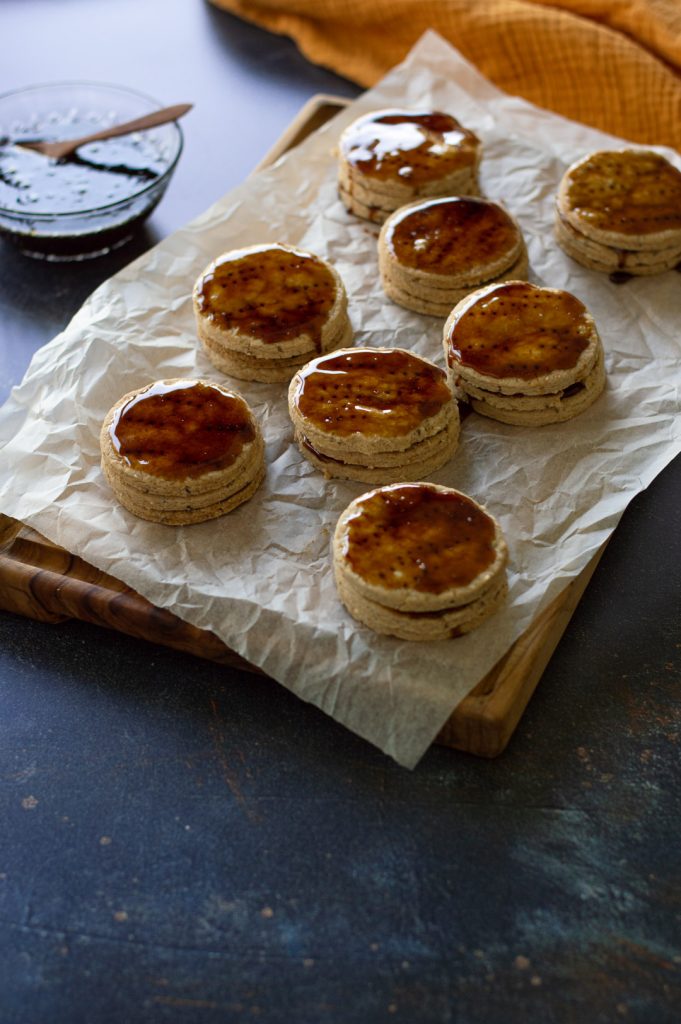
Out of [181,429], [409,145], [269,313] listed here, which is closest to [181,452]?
[181,429]

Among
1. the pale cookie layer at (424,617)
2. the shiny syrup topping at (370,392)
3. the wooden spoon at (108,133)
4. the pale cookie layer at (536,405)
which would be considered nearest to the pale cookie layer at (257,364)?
the shiny syrup topping at (370,392)

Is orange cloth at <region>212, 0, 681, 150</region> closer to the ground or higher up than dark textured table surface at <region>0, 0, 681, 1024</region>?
higher up

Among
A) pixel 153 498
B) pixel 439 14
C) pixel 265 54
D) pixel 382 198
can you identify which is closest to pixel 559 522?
pixel 153 498

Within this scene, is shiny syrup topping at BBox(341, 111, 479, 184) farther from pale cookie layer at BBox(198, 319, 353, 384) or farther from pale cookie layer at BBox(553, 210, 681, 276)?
pale cookie layer at BBox(198, 319, 353, 384)

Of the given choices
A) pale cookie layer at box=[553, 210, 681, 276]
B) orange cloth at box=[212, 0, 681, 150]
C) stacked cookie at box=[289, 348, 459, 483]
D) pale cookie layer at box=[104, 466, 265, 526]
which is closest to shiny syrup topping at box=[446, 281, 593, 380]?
stacked cookie at box=[289, 348, 459, 483]

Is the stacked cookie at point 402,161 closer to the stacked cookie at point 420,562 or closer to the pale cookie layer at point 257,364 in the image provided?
the pale cookie layer at point 257,364
